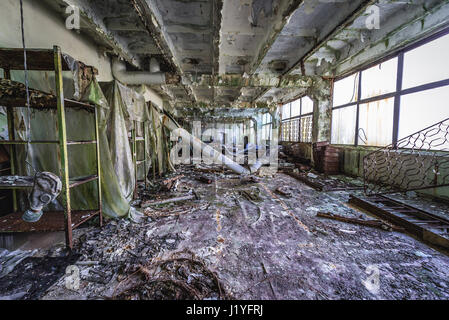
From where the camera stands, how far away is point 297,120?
9.88m

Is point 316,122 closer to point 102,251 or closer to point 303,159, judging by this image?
point 303,159

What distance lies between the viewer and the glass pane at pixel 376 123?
4.88 metres

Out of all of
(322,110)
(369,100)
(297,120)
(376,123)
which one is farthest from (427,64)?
(297,120)

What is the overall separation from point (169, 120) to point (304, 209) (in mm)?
6185

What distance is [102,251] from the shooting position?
7.32 ft

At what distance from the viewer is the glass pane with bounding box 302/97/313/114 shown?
8.67 metres

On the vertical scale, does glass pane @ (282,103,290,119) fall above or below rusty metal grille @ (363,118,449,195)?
above

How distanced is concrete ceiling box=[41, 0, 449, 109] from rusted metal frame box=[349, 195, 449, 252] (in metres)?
3.50

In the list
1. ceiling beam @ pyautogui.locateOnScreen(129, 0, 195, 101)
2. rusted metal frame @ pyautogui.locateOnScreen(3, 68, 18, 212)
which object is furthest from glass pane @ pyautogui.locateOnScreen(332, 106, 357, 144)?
rusted metal frame @ pyautogui.locateOnScreen(3, 68, 18, 212)

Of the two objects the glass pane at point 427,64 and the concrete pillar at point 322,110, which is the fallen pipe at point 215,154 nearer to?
the concrete pillar at point 322,110

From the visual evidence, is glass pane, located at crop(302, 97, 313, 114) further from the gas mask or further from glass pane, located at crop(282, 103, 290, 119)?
the gas mask

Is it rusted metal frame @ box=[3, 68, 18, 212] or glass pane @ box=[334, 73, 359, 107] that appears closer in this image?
rusted metal frame @ box=[3, 68, 18, 212]

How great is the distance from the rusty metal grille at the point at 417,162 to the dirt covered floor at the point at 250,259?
2.64 ft
